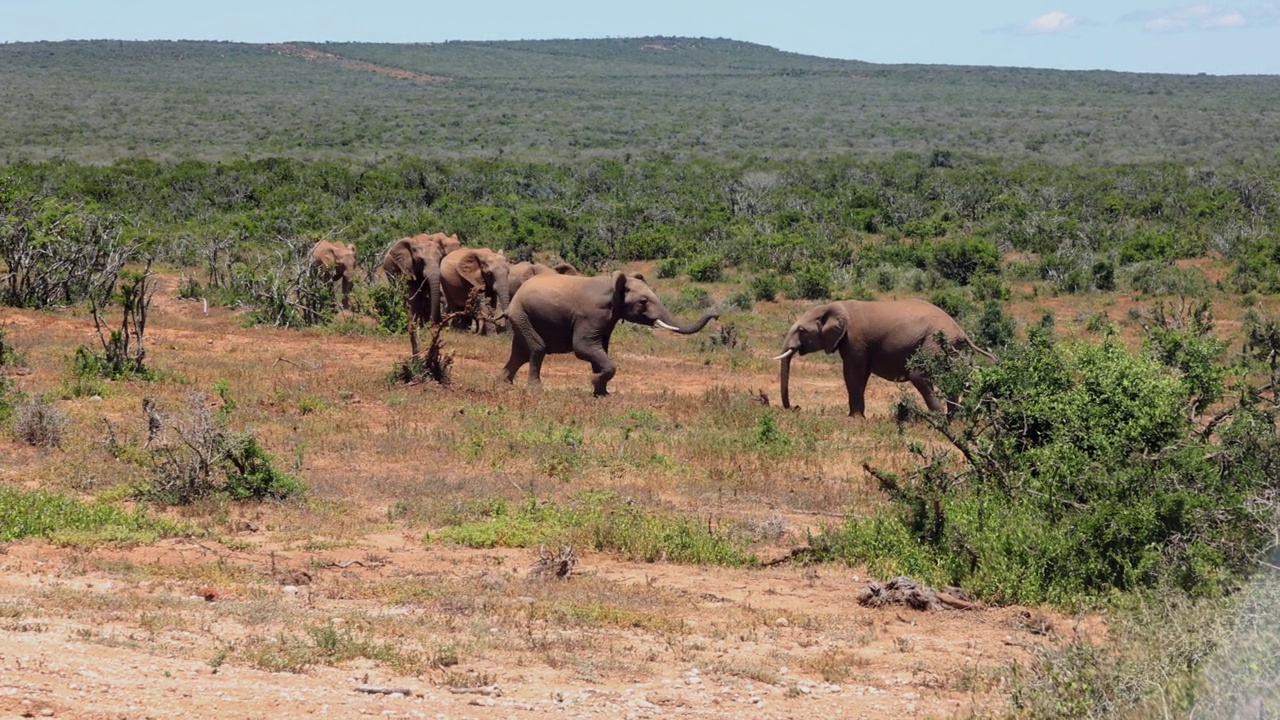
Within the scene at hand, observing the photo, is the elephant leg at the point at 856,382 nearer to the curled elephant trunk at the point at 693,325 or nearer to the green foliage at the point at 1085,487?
the curled elephant trunk at the point at 693,325

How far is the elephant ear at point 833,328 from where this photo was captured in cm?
1680

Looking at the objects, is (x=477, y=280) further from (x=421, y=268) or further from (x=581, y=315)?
(x=581, y=315)

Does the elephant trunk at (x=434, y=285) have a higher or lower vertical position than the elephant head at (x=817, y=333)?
lower

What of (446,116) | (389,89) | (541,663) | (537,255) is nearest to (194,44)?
(389,89)

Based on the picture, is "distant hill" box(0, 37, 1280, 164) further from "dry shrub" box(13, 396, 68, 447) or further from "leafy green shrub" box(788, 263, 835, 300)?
"dry shrub" box(13, 396, 68, 447)

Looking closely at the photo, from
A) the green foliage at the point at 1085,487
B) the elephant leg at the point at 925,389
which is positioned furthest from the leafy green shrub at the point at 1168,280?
the green foliage at the point at 1085,487

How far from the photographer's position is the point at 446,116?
81.5 meters

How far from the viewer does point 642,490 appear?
1224 cm

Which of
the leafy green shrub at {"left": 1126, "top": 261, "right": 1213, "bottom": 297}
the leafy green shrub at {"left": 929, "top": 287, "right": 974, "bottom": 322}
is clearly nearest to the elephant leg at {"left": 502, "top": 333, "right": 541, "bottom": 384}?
the leafy green shrub at {"left": 929, "top": 287, "right": 974, "bottom": 322}

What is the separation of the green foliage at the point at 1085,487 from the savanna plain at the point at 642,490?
0.10 ft

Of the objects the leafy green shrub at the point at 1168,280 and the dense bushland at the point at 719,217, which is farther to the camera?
the dense bushland at the point at 719,217

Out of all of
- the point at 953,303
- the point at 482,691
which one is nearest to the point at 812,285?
the point at 953,303

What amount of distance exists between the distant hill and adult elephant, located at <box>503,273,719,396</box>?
132ft

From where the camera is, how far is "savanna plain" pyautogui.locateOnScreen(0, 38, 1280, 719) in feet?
23.0
